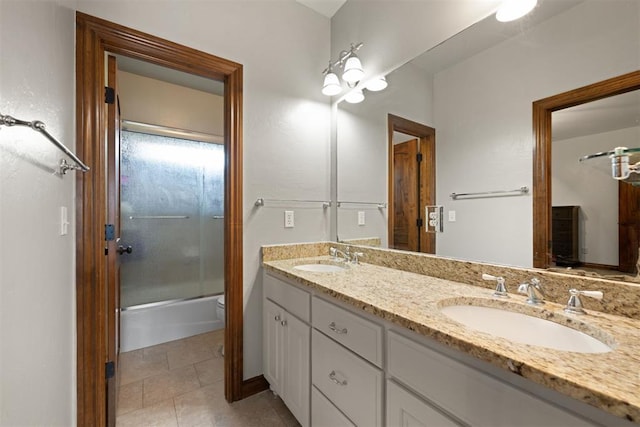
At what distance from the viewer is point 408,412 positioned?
0.80m

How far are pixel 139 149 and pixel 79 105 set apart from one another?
4.80 feet

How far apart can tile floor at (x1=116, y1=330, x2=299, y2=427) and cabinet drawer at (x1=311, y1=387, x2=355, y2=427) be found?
0.37 meters

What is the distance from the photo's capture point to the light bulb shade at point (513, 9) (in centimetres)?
108

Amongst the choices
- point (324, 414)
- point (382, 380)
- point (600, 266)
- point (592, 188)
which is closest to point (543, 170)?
point (592, 188)

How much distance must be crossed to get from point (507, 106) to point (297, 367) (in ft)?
5.16

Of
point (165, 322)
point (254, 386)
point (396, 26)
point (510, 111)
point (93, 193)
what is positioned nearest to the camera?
point (510, 111)

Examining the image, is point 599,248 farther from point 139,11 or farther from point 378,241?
point 139,11

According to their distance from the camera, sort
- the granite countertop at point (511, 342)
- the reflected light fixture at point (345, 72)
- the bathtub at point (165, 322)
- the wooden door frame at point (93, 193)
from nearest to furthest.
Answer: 1. the granite countertop at point (511, 342)
2. the wooden door frame at point (93, 193)
3. the reflected light fixture at point (345, 72)
4. the bathtub at point (165, 322)

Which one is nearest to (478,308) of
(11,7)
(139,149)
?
(11,7)

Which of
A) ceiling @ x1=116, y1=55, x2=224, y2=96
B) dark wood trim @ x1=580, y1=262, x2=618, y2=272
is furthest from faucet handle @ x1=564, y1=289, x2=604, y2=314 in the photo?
ceiling @ x1=116, y1=55, x2=224, y2=96

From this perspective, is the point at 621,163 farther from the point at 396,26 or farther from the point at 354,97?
the point at 354,97

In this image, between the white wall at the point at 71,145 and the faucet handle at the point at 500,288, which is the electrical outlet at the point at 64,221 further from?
the faucet handle at the point at 500,288

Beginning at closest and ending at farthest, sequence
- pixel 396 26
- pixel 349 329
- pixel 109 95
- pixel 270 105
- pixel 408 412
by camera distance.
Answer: pixel 408 412 < pixel 349 329 < pixel 109 95 < pixel 396 26 < pixel 270 105

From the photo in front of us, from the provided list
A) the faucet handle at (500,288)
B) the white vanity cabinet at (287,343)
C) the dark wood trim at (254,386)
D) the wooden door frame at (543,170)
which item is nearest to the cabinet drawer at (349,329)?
the white vanity cabinet at (287,343)
